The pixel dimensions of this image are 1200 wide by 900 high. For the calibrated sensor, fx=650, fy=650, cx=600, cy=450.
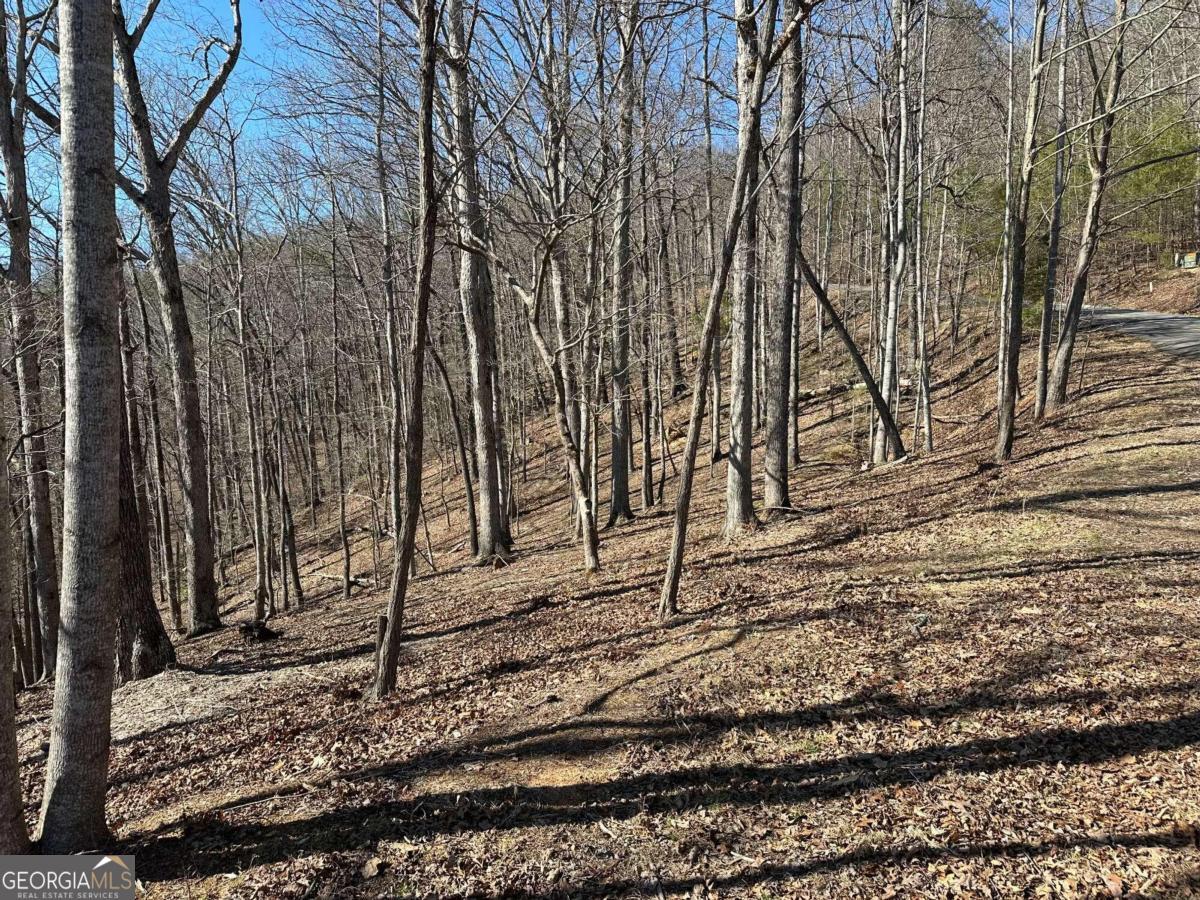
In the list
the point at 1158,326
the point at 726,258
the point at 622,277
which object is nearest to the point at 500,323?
the point at 622,277

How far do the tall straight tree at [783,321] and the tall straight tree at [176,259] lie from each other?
6.89 m

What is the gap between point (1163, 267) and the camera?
29000 mm

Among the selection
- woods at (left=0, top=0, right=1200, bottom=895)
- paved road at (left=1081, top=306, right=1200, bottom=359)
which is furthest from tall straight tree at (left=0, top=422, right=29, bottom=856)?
paved road at (left=1081, top=306, right=1200, bottom=359)

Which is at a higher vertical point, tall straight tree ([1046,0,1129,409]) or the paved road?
tall straight tree ([1046,0,1129,409])

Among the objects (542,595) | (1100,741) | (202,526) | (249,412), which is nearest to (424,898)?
(1100,741)

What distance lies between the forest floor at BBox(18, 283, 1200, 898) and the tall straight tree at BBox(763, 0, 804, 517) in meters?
0.94

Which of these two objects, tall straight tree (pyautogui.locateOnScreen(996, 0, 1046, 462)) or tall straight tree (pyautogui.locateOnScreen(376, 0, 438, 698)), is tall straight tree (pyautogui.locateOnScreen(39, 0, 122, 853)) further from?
tall straight tree (pyautogui.locateOnScreen(996, 0, 1046, 462))

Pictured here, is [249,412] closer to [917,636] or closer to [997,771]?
[917,636]

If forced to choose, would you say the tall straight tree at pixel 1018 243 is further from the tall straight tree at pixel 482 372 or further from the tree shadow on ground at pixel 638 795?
the tall straight tree at pixel 482 372

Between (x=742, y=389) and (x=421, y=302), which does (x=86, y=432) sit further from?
(x=742, y=389)

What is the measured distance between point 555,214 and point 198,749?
19.8 feet
